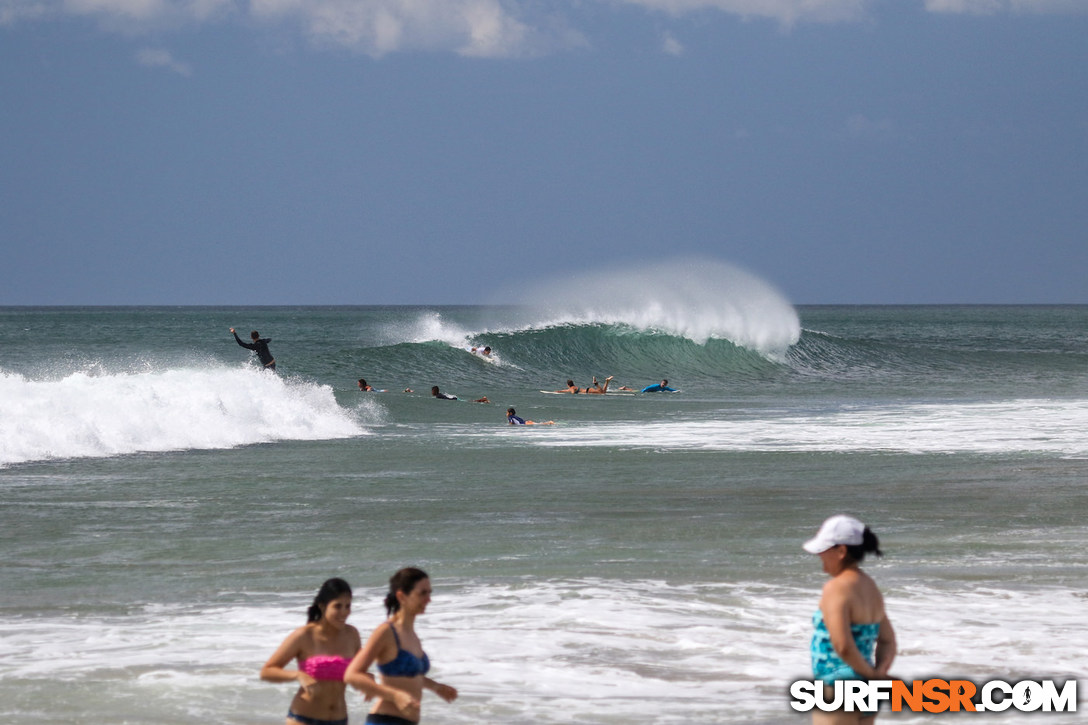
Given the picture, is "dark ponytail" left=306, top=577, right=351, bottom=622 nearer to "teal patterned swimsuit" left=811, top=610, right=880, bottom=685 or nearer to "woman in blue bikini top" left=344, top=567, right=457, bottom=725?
"woman in blue bikini top" left=344, top=567, right=457, bottom=725

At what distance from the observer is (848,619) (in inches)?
177

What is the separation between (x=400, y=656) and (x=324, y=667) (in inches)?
14.3

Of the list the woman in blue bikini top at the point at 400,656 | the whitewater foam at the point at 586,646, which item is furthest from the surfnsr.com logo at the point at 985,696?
the woman in blue bikini top at the point at 400,656

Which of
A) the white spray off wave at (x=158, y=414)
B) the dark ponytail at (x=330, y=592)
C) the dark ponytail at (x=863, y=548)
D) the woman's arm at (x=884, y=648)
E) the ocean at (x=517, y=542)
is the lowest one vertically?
the woman's arm at (x=884, y=648)

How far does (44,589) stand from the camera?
881cm

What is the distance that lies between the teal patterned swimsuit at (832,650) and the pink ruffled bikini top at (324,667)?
66.8 inches

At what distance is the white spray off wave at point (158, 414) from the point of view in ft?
60.3

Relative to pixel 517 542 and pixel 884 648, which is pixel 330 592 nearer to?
pixel 884 648

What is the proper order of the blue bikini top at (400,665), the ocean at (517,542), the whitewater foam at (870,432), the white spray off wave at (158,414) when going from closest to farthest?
the blue bikini top at (400,665) < the ocean at (517,542) < the white spray off wave at (158,414) < the whitewater foam at (870,432)

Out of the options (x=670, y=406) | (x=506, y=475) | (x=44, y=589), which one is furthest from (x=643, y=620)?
(x=670, y=406)

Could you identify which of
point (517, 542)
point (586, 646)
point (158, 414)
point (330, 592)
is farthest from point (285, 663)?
point (158, 414)

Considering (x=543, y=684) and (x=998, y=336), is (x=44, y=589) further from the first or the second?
(x=998, y=336)

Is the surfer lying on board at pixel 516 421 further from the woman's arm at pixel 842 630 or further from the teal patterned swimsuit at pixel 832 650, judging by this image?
the woman's arm at pixel 842 630

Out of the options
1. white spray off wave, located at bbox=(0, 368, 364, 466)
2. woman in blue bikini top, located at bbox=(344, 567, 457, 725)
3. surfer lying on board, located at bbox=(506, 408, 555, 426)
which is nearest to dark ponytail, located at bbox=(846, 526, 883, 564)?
woman in blue bikini top, located at bbox=(344, 567, 457, 725)
